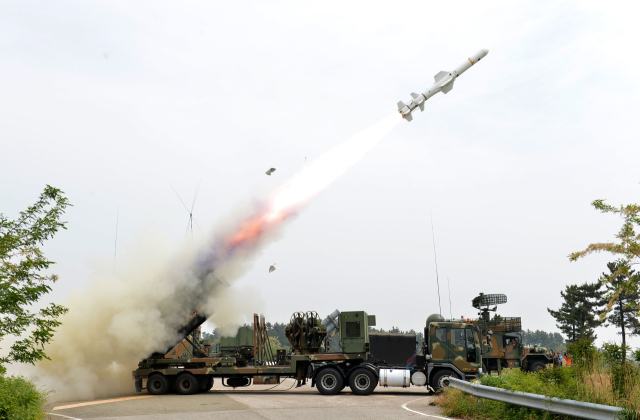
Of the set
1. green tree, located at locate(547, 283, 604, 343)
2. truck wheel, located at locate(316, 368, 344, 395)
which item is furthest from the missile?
green tree, located at locate(547, 283, 604, 343)

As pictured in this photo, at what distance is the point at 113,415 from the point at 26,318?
10.5 ft

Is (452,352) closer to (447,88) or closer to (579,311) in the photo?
(447,88)

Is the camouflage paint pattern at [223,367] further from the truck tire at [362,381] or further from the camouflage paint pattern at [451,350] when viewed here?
the camouflage paint pattern at [451,350]

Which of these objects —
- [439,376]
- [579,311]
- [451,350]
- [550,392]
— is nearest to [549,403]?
[550,392]

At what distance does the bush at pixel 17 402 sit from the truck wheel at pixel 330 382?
9762mm

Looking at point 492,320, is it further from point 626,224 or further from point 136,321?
point 136,321

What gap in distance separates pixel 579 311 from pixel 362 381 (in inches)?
1565

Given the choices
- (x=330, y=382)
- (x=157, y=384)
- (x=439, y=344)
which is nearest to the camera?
(x=330, y=382)

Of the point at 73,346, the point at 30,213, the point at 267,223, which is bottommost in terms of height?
the point at 73,346

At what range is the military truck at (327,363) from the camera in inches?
766

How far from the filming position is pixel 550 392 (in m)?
10.4

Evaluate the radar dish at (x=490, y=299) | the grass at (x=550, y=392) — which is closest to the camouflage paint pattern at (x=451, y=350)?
the grass at (x=550, y=392)

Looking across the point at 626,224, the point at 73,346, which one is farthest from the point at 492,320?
the point at 73,346

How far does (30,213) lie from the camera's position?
1319 centimetres
